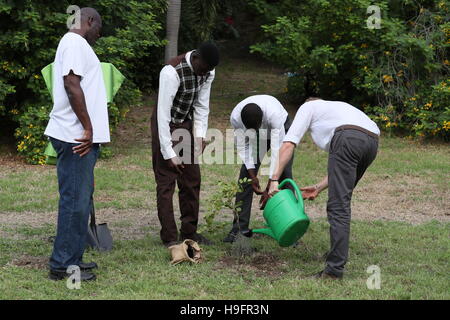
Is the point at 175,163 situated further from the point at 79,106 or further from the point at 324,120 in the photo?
the point at 324,120

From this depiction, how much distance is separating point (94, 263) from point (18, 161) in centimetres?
570

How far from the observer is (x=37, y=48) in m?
10.3

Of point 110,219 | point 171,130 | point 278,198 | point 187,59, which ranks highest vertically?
point 187,59

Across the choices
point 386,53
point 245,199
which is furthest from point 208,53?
point 386,53

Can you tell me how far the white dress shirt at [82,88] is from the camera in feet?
15.5

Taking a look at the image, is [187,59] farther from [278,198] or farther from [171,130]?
[278,198]

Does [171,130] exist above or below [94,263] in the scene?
above

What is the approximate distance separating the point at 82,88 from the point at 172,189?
1412 mm

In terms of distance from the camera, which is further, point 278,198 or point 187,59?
point 187,59

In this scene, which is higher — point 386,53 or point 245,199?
point 386,53

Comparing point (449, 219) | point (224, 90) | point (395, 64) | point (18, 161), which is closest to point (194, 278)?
point (449, 219)

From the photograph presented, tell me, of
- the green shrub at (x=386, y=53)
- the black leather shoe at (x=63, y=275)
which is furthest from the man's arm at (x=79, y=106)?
the green shrub at (x=386, y=53)
